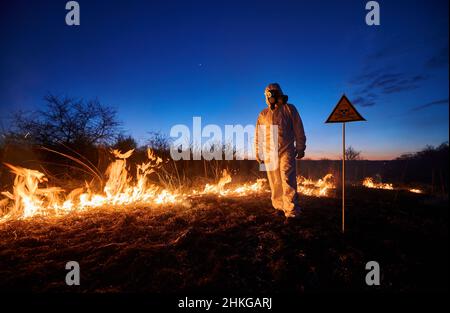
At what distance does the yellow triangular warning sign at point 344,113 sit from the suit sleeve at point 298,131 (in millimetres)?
721

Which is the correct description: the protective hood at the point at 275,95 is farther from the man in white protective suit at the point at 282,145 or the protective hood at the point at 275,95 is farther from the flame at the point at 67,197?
the flame at the point at 67,197

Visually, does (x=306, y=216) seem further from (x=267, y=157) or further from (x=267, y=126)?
(x=267, y=126)

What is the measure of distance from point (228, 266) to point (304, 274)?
41.9 inches

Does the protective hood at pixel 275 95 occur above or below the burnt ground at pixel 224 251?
above

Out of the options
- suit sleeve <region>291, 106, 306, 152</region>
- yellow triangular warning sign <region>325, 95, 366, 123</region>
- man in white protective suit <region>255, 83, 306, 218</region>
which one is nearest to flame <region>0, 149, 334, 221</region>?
man in white protective suit <region>255, 83, 306, 218</region>

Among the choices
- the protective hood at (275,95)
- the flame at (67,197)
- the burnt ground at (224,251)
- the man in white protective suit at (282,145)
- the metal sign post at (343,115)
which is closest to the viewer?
the burnt ground at (224,251)

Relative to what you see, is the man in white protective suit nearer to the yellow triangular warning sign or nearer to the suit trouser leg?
the suit trouser leg

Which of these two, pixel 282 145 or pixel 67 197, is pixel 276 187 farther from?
pixel 67 197

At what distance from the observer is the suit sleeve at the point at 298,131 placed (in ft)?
17.3

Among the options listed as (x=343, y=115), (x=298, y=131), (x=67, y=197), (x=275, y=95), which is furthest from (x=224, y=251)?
(x=67, y=197)

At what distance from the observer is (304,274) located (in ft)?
10.6

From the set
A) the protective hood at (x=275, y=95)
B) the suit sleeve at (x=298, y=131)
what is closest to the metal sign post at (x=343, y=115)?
the suit sleeve at (x=298, y=131)
